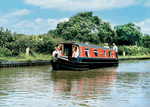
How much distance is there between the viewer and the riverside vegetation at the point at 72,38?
23.8m

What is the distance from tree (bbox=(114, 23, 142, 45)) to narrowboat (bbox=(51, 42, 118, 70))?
1574 inches

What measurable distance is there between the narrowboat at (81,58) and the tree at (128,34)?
40.0 m

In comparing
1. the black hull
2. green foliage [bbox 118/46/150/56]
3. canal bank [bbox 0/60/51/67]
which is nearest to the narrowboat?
the black hull

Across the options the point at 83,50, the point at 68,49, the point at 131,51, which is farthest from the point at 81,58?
the point at 131,51

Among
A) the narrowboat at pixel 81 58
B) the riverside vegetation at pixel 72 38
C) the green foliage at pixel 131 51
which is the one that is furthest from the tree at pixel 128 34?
the narrowboat at pixel 81 58

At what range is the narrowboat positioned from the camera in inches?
668

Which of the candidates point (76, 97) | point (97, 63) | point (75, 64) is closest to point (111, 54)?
point (97, 63)

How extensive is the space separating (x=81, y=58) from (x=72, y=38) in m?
24.6

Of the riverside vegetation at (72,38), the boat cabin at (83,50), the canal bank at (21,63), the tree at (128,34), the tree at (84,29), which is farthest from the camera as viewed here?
the tree at (128,34)

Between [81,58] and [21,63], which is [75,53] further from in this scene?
[21,63]

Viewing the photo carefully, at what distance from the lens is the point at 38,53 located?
2730cm

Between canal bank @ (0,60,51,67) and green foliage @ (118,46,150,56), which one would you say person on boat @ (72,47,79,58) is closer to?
canal bank @ (0,60,51,67)

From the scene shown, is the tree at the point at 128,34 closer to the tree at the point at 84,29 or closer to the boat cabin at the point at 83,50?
the tree at the point at 84,29

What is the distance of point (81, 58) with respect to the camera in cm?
1738
